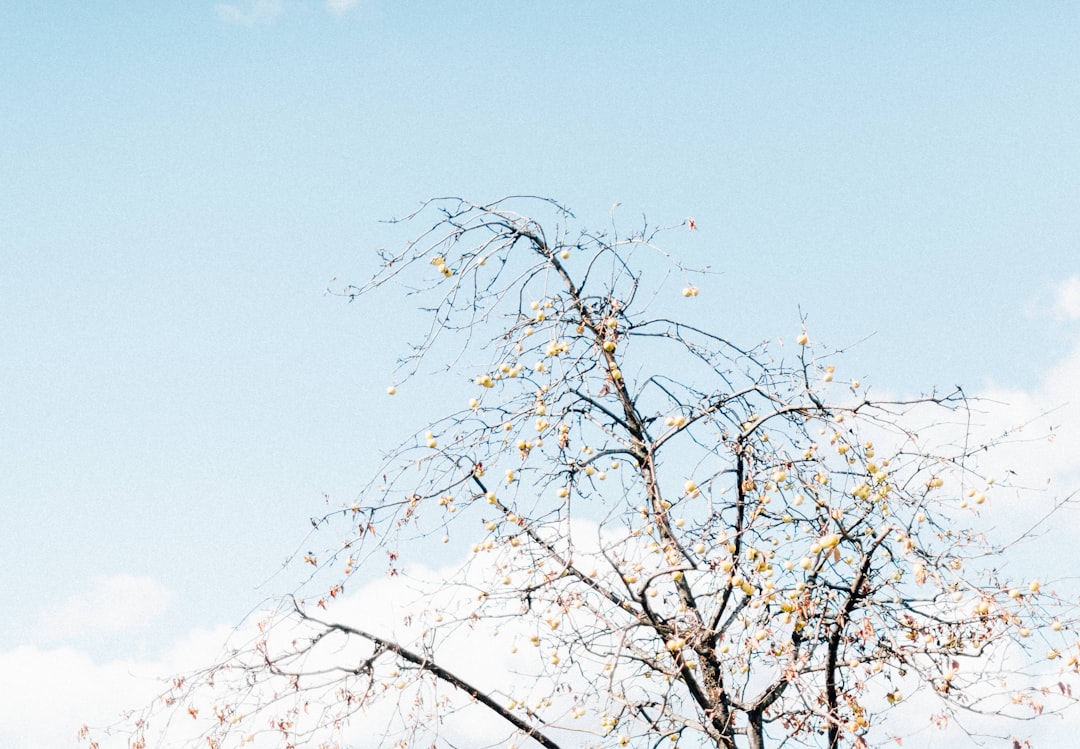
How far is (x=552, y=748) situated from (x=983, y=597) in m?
2.07

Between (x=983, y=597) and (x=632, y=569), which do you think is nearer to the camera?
(x=983, y=597)

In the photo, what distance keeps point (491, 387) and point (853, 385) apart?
69.8 inches

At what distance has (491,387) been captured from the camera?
5.05 meters

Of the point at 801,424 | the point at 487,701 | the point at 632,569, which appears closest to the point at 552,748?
the point at 487,701

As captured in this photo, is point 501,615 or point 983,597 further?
point 501,615

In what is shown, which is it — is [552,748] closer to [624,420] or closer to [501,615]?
[501,615]

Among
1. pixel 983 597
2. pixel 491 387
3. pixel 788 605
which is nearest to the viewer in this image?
pixel 983 597

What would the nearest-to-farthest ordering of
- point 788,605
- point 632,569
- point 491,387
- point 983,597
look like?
point 983,597, point 788,605, point 632,569, point 491,387

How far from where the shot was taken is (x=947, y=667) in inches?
183

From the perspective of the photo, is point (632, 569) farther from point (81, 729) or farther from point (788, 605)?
point (81, 729)

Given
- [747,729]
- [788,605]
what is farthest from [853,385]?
[747,729]

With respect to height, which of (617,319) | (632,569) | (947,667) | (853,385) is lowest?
(947,667)

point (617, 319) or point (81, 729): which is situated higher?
point (617, 319)

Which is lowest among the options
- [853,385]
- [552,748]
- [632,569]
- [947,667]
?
[552,748]
